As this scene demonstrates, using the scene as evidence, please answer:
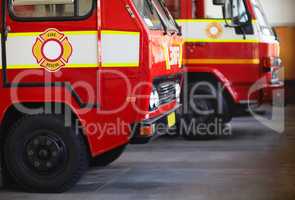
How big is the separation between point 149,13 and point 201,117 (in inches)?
134

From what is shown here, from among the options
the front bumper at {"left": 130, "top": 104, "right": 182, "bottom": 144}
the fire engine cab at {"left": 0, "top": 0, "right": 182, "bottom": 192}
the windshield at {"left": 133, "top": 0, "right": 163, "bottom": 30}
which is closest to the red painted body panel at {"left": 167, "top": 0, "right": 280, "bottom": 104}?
the windshield at {"left": 133, "top": 0, "right": 163, "bottom": 30}

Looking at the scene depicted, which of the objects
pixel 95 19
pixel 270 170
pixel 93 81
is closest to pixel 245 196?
pixel 270 170

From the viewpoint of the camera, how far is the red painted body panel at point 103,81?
6.21 m

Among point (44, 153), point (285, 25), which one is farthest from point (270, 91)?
point (285, 25)

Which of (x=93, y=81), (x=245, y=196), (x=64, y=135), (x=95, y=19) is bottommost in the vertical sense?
(x=245, y=196)

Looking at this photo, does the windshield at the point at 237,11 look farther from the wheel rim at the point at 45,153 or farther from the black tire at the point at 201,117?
the wheel rim at the point at 45,153

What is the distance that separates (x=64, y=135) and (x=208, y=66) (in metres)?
4.02

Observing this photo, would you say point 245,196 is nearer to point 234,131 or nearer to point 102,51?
point 102,51

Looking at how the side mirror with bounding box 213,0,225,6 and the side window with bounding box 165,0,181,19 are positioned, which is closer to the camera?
the side mirror with bounding box 213,0,225,6

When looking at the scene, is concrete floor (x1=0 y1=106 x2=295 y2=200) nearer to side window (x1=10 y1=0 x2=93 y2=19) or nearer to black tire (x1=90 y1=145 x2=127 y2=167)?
black tire (x1=90 y1=145 x2=127 y2=167)

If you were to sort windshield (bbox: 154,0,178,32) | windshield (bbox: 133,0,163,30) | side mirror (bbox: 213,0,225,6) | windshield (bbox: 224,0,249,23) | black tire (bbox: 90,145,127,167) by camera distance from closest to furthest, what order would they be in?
1. windshield (bbox: 133,0,163,30)
2. windshield (bbox: 154,0,178,32)
3. black tire (bbox: 90,145,127,167)
4. side mirror (bbox: 213,0,225,6)
5. windshield (bbox: 224,0,249,23)

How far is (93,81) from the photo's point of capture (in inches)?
246

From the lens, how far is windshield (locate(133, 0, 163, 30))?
21.7ft

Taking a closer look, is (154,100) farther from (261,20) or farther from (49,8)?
(261,20)
